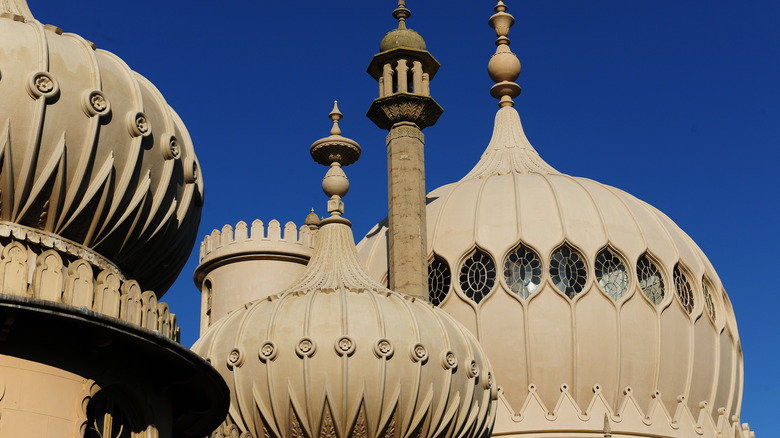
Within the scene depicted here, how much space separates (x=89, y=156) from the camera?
57.3ft

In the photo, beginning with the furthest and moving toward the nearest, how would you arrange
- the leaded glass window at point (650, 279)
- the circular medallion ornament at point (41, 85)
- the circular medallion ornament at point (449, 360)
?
the leaded glass window at point (650, 279) → the circular medallion ornament at point (449, 360) → the circular medallion ornament at point (41, 85)

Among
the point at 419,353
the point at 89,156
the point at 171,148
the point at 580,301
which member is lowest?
the point at 89,156

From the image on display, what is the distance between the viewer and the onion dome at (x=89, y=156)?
1703 centimetres

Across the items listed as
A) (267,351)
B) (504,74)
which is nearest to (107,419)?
(267,351)

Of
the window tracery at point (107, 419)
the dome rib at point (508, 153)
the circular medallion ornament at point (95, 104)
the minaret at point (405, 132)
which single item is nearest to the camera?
the window tracery at point (107, 419)

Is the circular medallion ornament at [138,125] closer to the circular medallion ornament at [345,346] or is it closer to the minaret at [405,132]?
the circular medallion ornament at [345,346]

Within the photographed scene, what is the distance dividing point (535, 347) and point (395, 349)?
9619mm

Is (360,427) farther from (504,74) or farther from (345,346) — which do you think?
(504,74)

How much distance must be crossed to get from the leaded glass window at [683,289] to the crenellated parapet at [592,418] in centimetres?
283

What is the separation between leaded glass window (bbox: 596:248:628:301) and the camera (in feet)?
115

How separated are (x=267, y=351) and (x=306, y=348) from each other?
837 mm

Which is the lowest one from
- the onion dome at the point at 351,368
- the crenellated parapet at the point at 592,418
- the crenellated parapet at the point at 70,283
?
the crenellated parapet at the point at 70,283

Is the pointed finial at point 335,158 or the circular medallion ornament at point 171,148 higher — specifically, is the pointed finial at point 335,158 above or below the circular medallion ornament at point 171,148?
above

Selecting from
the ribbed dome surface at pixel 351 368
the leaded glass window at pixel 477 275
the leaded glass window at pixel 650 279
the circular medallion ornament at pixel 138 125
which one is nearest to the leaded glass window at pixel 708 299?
the leaded glass window at pixel 650 279
